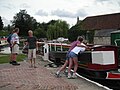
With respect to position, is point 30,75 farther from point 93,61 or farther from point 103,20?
point 103,20

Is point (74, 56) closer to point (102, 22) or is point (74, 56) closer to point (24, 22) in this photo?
point (102, 22)

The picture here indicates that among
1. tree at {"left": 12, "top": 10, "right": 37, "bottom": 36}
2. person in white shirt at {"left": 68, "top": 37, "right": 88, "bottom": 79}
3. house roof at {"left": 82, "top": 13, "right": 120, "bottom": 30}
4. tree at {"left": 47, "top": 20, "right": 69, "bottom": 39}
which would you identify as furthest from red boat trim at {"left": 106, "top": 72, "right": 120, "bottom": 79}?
tree at {"left": 12, "top": 10, "right": 37, "bottom": 36}

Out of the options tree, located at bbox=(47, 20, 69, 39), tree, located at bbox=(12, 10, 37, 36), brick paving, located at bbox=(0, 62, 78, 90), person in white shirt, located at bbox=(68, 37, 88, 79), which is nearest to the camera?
brick paving, located at bbox=(0, 62, 78, 90)

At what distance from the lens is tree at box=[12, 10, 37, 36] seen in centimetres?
11756

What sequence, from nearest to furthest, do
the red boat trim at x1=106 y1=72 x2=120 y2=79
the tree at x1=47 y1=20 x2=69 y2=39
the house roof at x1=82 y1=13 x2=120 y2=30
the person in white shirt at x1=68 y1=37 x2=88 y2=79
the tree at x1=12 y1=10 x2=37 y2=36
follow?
the person in white shirt at x1=68 y1=37 x2=88 y2=79 → the red boat trim at x1=106 y1=72 x2=120 y2=79 → the house roof at x1=82 y1=13 x2=120 y2=30 → the tree at x1=47 y1=20 x2=69 y2=39 → the tree at x1=12 y1=10 x2=37 y2=36

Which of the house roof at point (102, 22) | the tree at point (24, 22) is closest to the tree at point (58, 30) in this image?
the house roof at point (102, 22)

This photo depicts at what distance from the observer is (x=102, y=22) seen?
9606 cm

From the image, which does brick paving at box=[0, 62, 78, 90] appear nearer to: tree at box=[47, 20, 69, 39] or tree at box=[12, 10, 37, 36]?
tree at box=[47, 20, 69, 39]

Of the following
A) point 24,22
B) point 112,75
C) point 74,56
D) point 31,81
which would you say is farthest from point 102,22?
point 31,81

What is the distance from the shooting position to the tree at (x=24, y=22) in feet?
386

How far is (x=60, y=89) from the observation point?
30.1 feet

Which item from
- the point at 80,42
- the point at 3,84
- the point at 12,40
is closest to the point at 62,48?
the point at 12,40

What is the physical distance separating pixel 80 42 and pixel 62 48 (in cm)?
880

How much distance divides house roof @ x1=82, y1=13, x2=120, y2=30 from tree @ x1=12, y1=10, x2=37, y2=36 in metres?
25.6
